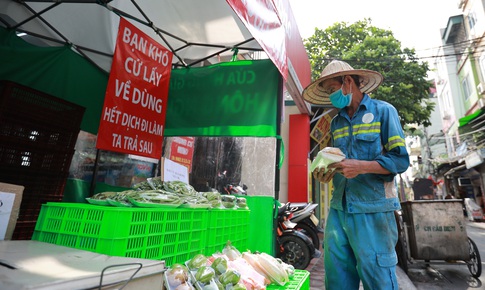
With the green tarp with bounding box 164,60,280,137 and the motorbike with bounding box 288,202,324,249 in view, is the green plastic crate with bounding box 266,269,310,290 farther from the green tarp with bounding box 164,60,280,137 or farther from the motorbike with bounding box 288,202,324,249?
the motorbike with bounding box 288,202,324,249

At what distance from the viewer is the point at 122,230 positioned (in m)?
1.28

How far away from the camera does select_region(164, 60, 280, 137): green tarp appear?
3.50m

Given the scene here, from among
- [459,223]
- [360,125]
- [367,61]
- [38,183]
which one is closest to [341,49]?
[367,61]

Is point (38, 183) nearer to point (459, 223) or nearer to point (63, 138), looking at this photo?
point (63, 138)

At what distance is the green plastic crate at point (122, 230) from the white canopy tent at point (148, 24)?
5.85 ft

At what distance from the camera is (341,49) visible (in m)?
13.6

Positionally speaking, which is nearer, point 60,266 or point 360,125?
point 60,266

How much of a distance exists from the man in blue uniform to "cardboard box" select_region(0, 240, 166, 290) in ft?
4.19

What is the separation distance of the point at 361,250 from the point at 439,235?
3.74 m

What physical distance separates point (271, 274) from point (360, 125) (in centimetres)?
124

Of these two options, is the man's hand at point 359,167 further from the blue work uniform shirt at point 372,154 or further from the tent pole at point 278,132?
the tent pole at point 278,132

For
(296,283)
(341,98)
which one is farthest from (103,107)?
(296,283)

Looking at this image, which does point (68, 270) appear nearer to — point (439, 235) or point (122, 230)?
point (122, 230)

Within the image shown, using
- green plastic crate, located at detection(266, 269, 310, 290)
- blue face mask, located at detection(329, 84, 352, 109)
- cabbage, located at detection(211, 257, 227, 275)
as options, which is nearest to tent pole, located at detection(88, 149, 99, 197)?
cabbage, located at detection(211, 257, 227, 275)
